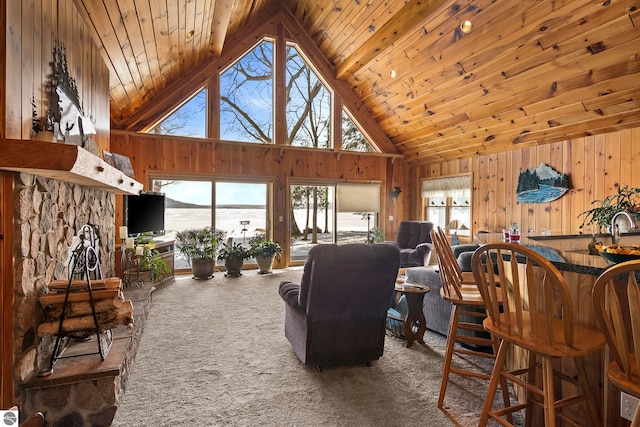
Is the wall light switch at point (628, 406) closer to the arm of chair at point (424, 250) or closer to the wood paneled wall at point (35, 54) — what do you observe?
the wood paneled wall at point (35, 54)

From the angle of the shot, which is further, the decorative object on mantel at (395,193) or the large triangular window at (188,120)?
the decorative object on mantel at (395,193)

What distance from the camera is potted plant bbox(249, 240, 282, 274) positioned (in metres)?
6.30

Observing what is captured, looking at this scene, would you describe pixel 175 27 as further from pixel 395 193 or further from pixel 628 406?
pixel 395 193

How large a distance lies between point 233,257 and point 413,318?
3913mm

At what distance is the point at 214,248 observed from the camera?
20.0 feet

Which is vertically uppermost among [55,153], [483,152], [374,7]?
[374,7]

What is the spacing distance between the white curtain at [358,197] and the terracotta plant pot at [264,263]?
207 cm

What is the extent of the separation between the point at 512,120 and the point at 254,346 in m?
5.12

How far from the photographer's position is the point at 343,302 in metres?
2.46

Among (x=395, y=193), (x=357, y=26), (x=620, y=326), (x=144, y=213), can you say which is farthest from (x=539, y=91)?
(x=144, y=213)

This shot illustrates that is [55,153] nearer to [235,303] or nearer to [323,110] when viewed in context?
[235,303]

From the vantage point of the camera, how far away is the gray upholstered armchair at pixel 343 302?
7.70 feet

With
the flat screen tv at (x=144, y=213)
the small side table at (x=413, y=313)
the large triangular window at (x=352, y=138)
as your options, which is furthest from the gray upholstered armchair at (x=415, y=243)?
the flat screen tv at (x=144, y=213)

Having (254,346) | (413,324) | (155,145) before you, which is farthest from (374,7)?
(254,346)
